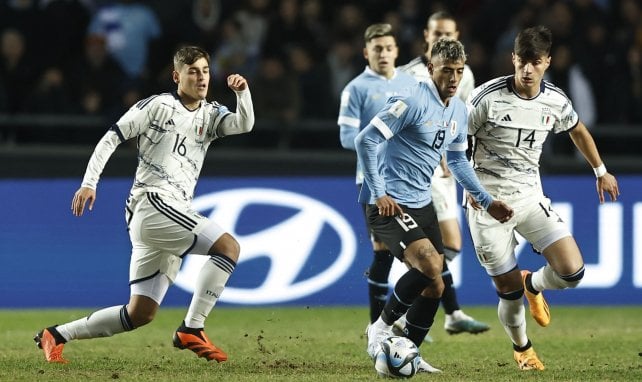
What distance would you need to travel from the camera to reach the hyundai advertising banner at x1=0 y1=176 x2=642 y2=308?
40.6ft

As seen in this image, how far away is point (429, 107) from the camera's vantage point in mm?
8289

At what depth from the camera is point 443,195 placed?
33.9 ft

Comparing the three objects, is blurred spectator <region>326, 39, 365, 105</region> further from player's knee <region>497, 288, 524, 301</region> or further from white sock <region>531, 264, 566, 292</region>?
player's knee <region>497, 288, 524, 301</region>

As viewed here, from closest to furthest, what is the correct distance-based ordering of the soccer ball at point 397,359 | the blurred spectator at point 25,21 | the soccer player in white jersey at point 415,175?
the soccer ball at point 397,359 → the soccer player in white jersey at point 415,175 → the blurred spectator at point 25,21

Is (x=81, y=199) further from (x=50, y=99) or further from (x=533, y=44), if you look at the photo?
(x=50, y=99)

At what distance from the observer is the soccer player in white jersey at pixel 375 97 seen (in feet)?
32.6

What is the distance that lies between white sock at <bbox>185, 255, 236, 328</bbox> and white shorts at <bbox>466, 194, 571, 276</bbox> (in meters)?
1.72

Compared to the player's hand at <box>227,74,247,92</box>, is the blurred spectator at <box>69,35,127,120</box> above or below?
below

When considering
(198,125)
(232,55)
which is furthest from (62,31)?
(198,125)

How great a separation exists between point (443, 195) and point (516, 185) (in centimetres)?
157

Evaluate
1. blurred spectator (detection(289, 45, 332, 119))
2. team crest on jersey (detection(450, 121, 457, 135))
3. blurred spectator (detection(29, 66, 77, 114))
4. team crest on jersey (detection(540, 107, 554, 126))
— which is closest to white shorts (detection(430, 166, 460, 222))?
team crest on jersey (detection(540, 107, 554, 126))

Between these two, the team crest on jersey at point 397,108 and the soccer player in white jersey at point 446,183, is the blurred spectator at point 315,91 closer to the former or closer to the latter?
the soccer player in white jersey at point 446,183

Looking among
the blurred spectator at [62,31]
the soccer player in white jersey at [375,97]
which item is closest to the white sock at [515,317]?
the soccer player in white jersey at [375,97]

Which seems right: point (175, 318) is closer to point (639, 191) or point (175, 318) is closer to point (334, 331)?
point (334, 331)
